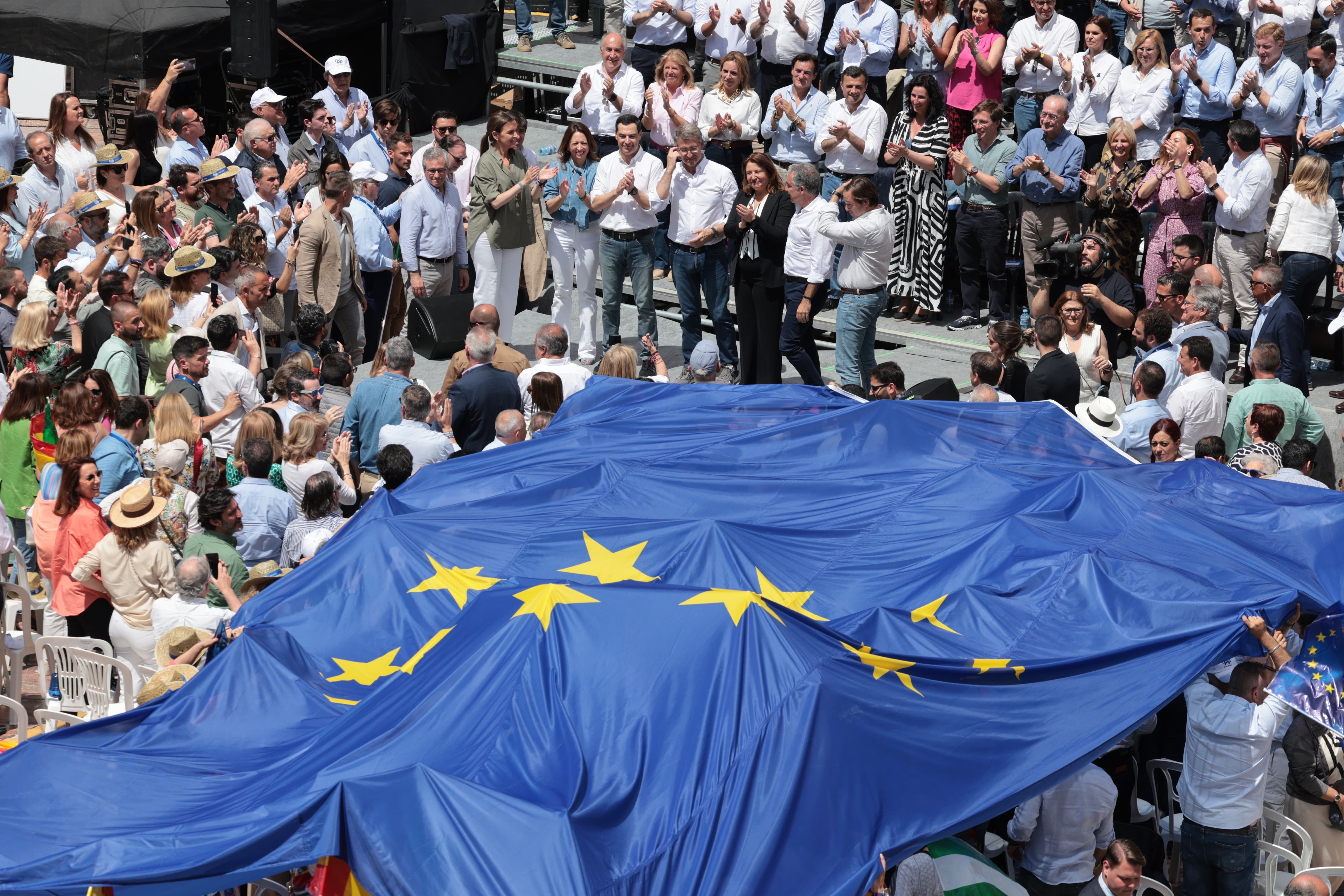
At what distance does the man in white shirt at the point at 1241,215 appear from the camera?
12.0 m

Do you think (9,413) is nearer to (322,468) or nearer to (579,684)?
(322,468)

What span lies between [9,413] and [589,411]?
3696 millimetres

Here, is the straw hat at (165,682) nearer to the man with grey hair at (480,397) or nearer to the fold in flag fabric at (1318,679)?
the man with grey hair at (480,397)

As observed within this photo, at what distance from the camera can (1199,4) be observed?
14383 mm

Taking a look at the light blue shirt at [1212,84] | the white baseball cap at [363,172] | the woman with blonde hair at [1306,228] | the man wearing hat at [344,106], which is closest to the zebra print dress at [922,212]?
the light blue shirt at [1212,84]

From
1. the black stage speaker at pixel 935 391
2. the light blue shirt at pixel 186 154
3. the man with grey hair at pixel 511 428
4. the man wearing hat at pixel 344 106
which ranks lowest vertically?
the man with grey hair at pixel 511 428

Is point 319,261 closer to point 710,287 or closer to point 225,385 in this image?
point 225,385

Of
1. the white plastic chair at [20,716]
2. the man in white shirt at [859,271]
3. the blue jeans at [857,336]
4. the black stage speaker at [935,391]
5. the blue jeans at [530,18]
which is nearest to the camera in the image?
the white plastic chair at [20,716]

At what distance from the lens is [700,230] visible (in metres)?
12.5

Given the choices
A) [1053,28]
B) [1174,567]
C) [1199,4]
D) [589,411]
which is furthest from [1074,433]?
[1199,4]

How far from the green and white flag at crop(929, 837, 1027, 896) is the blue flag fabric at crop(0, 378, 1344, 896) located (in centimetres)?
48

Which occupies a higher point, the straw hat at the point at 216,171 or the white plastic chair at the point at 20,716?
the straw hat at the point at 216,171

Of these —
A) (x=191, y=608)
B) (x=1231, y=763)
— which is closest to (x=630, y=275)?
(x=191, y=608)

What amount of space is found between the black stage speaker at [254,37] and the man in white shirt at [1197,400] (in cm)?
956
